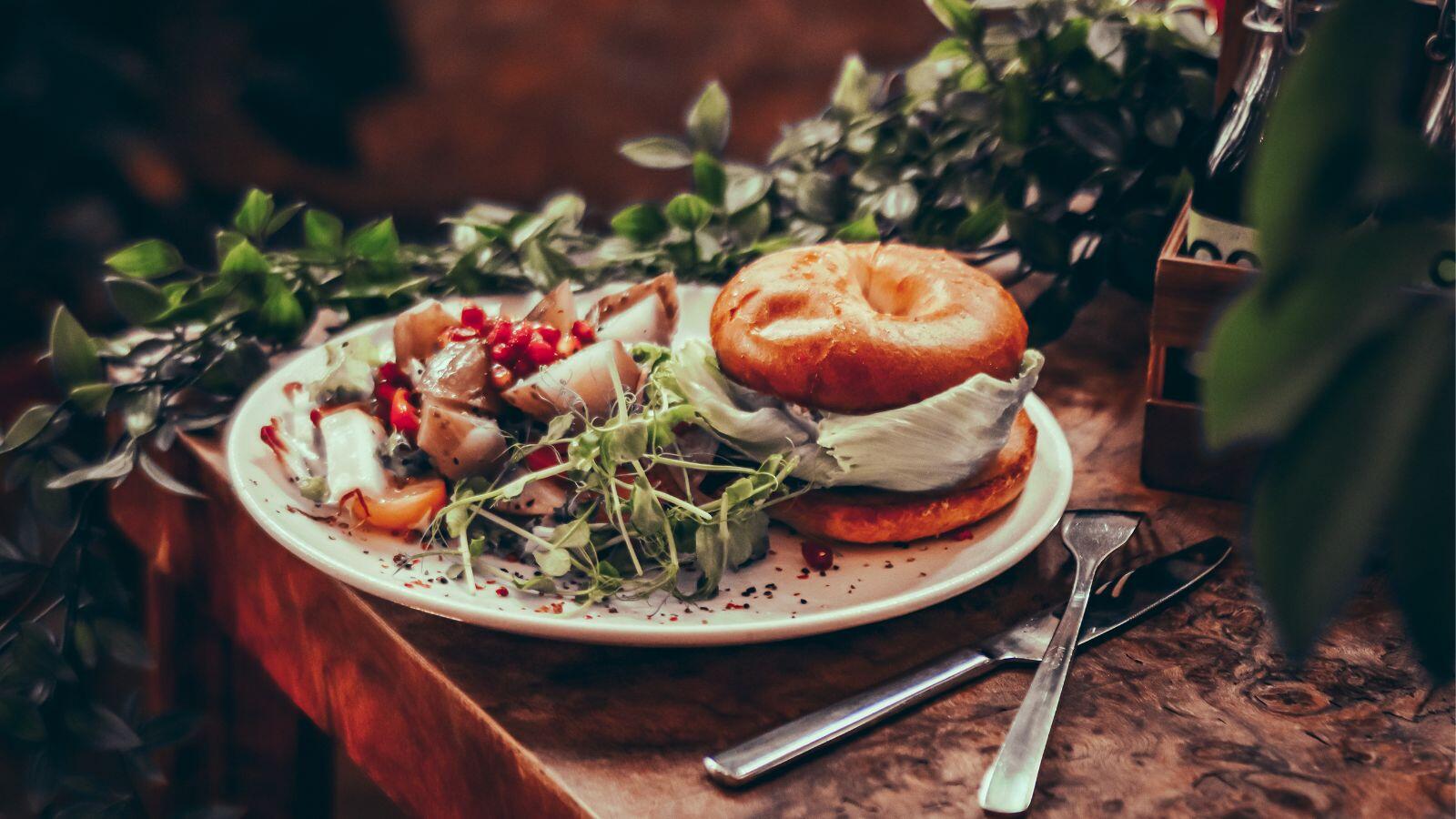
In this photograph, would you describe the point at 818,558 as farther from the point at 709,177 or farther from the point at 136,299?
the point at 136,299

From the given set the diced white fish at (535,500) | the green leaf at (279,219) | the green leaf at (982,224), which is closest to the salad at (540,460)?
the diced white fish at (535,500)

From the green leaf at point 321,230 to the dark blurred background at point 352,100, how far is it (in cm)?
93

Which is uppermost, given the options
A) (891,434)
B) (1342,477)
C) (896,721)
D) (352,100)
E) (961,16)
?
(1342,477)

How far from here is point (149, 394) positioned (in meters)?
1.29

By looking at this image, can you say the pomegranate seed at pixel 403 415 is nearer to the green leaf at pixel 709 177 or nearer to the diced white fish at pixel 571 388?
the diced white fish at pixel 571 388

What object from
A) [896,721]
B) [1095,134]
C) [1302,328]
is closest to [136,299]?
[896,721]

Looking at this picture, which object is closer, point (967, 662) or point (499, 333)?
point (967, 662)

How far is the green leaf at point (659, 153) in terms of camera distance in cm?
160

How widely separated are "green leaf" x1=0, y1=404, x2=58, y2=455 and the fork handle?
1036 millimetres

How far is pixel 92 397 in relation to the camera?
4.12 ft

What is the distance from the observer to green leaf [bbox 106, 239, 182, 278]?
1.37 m

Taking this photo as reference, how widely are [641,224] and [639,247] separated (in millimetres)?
32

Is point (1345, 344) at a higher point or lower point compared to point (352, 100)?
higher

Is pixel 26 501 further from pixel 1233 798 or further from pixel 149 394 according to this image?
pixel 1233 798
